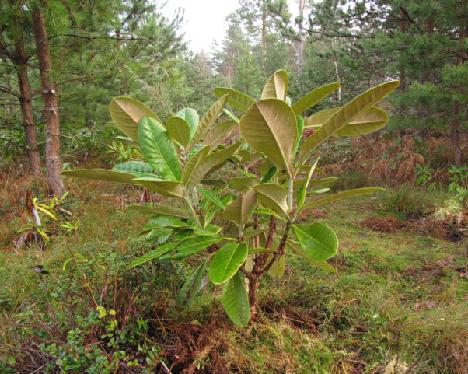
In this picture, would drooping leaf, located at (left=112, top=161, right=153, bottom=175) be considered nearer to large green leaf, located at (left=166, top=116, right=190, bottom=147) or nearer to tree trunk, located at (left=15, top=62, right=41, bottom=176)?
large green leaf, located at (left=166, top=116, right=190, bottom=147)

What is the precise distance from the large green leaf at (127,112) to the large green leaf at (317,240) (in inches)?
26.8

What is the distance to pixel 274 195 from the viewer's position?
3.82ft

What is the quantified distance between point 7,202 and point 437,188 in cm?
670

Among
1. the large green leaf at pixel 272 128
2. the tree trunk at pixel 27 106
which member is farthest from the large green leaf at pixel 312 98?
the tree trunk at pixel 27 106

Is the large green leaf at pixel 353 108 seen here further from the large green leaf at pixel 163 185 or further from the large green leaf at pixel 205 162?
the large green leaf at pixel 163 185

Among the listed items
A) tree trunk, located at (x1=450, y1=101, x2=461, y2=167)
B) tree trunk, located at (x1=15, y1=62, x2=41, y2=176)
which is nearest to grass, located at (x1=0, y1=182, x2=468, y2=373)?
tree trunk, located at (x1=15, y1=62, x2=41, y2=176)

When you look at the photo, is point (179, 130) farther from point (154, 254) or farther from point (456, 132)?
point (456, 132)

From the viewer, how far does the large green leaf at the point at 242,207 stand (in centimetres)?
125

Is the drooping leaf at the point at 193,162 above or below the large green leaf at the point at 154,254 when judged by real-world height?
above

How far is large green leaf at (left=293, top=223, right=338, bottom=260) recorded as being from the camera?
3.47 ft

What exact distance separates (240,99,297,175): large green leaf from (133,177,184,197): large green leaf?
28cm

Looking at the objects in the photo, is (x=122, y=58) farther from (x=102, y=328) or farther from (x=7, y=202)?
(x=102, y=328)

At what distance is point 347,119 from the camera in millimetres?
1097

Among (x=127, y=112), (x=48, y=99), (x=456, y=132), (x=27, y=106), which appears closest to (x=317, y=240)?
(x=127, y=112)
